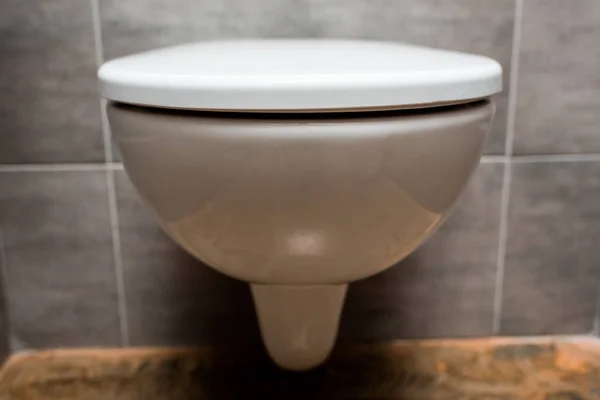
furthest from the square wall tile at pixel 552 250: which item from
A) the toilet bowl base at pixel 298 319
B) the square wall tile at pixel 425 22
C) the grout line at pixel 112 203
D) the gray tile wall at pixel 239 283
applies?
the grout line at pixel 112 203

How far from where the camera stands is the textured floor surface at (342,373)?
93 cm

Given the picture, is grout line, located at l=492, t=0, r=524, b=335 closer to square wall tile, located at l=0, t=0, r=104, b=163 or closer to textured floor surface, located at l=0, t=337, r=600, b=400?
textured floor surface, located at l=0, t=337, r=600, b=400

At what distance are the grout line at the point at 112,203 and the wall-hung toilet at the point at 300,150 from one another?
0.36 meters

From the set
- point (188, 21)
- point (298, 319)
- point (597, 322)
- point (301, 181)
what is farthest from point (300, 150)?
point (597, 322)

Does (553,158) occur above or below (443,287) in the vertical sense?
above

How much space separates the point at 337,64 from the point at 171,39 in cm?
45

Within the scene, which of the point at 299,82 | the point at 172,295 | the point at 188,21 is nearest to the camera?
the point at 299,82

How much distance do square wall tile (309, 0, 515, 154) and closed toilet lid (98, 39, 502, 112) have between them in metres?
0.35

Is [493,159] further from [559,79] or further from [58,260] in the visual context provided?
[58,260]

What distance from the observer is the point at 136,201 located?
0.98 m

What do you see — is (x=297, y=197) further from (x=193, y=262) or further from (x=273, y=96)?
(x=193, y=262)

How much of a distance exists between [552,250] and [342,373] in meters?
0.37

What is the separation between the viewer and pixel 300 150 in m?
0.48

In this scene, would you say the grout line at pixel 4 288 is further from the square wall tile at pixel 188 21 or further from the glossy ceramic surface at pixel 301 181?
the glossy ceramic surface at pixel 301 181
